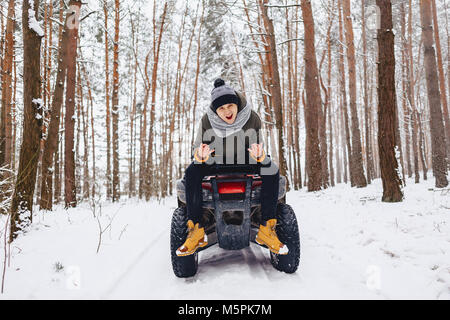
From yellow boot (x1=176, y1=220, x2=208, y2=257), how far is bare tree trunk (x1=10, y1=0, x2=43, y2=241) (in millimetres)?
2629

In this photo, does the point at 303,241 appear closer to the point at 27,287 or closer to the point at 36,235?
the point at 27,287

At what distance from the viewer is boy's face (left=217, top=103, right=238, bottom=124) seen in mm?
2588

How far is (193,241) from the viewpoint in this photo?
2.21 metres

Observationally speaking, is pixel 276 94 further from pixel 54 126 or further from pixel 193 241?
pixel 193 241

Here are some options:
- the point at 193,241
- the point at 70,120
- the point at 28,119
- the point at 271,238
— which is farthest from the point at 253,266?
the point at 70,120

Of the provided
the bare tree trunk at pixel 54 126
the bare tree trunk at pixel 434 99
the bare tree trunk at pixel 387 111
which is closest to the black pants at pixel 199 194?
the bare tree trunk at pixel 387 111

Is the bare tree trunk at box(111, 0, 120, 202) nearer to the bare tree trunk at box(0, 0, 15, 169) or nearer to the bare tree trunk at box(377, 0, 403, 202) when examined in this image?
the bare tree trunk at box(0, 0, 15, 169)

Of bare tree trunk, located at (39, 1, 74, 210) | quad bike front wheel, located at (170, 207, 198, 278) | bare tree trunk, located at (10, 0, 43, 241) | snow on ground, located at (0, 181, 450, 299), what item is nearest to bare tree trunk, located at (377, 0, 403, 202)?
snow on ground, located at (0, 181, 450, 299)

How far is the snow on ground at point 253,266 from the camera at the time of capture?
196 cm

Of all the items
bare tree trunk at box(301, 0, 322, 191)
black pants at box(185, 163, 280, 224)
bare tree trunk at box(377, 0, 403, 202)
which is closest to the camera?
black pants at box(185, 163, 280, 224)

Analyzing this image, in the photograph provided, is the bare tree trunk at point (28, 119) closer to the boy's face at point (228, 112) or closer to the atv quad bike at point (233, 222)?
the atv quad bike at point (233, 222)

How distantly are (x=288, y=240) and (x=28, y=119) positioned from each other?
3784 millimetres
